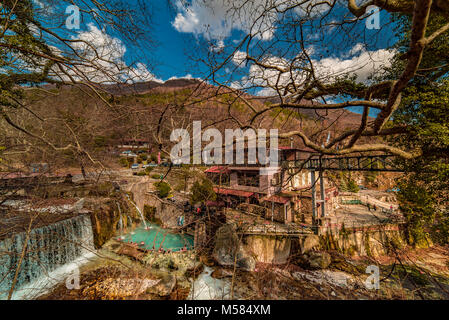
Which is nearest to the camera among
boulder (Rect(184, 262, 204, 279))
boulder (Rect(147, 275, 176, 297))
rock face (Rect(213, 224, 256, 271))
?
boulder (Rect(147, 275, 176, 297))

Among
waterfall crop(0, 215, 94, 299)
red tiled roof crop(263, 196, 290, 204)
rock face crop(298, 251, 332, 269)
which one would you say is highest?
red tiled roof crop(263, 196, 290, 204)

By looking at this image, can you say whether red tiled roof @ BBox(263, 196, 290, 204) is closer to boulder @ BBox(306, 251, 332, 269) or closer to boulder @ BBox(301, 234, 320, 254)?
boulder @ BBox(301, 234, 320, 254)

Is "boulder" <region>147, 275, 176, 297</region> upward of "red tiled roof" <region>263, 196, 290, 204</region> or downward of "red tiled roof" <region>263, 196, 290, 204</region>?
downward

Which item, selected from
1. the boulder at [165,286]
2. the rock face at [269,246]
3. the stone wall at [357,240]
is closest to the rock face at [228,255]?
the rock face at [269,246]

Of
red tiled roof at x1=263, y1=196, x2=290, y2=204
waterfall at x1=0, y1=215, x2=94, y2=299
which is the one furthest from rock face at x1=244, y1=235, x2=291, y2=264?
waterfall at x1=0, y1=215, x2=94, y2=299

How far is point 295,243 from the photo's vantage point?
1073cm

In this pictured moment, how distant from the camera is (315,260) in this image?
33.0ft

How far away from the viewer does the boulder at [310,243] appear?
35.2ft

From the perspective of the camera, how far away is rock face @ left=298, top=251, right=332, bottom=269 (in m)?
9.96

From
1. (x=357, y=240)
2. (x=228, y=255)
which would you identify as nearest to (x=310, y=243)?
(x=357, y=240)

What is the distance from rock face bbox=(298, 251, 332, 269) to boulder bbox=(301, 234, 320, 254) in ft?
1.11

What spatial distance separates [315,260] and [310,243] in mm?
1081

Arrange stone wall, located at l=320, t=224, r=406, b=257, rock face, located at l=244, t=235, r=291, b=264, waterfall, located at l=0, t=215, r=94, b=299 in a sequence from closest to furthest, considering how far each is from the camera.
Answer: waterfall, located at l=0, t=215, r=94, b=299 → rock face, located at l=244, t=235, r=291, b=264 → stone wall, located at l=320, t=224, r=406, b=257

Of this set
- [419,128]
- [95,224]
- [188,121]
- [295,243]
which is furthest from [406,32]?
[95,224]
